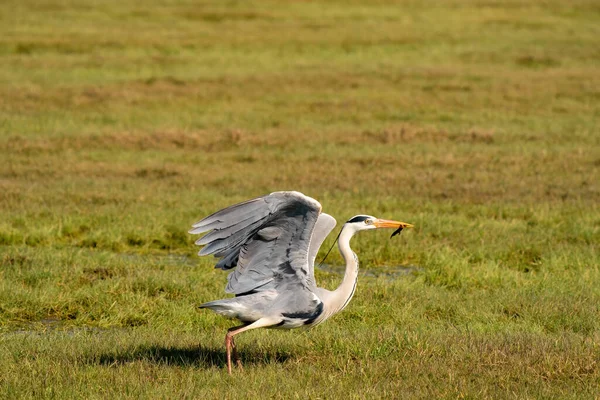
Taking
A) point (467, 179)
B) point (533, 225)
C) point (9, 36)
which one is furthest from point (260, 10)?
point (533, 225)

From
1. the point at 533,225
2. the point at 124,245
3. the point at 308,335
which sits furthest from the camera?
the point at 533,225

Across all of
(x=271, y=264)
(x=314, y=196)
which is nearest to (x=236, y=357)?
(x=271, y=264)

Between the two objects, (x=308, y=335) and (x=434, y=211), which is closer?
(x=308, y=335)

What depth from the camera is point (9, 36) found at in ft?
97.7

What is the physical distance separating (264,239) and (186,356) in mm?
1002

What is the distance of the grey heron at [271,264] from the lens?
5785 mm

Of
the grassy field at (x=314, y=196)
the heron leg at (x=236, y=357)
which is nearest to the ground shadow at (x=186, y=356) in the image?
the grassy field at (x=314, y=196)

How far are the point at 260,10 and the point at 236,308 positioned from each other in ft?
111

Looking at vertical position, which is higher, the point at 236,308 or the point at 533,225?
the point at 236,308

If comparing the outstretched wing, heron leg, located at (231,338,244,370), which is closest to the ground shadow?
heron leg, located at (231,338,244,370)

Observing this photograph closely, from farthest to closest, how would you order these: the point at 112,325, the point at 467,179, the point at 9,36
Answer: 1. the point at 9,36
2. the point at 467,179
3. the point at 112,325

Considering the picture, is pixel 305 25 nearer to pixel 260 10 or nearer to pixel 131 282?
pixel 260 10

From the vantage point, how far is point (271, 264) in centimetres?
612

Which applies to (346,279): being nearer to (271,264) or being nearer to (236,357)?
(271,264)
